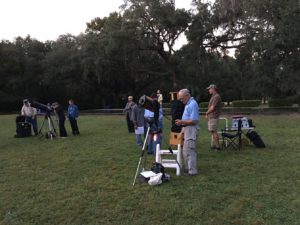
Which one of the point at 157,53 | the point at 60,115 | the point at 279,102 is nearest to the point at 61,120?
the point at 60,115

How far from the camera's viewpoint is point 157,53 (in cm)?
3369

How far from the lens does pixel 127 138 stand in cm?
1323

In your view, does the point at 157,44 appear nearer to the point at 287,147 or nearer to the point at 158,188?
the point at 287,147

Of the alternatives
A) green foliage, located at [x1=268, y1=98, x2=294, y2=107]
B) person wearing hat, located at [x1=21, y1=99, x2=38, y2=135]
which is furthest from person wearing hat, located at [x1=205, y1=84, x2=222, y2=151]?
green foliage, located at [x1=268, y1=98, x2=294, y2=107]

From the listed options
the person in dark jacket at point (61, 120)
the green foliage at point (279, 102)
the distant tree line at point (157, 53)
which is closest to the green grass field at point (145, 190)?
the person in dark jacket at point (61, 120)

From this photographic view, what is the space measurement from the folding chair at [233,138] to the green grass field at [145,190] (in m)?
0.30

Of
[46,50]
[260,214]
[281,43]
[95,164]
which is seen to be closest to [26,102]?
[95,164]

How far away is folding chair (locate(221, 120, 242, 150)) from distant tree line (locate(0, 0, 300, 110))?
12.6 meters

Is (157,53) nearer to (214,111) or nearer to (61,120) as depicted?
(61,120)

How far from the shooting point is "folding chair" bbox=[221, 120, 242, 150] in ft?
32.3

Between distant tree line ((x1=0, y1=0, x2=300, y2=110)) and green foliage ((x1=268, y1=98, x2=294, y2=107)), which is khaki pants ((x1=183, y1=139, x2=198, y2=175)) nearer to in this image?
distant tree line ((x1=0, y1=0, x2=300, y2=110))

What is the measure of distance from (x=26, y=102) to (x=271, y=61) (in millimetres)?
14519

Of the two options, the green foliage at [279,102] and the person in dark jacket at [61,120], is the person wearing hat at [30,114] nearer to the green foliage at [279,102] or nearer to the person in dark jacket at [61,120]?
the person in dark jacket at [61,120]

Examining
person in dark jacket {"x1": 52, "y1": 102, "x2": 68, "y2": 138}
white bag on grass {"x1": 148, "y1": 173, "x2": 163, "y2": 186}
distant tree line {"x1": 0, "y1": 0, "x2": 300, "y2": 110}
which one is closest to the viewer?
white bag on grass {"x1": 148, "y1": 173, "x2": 163, "y2": 186}
